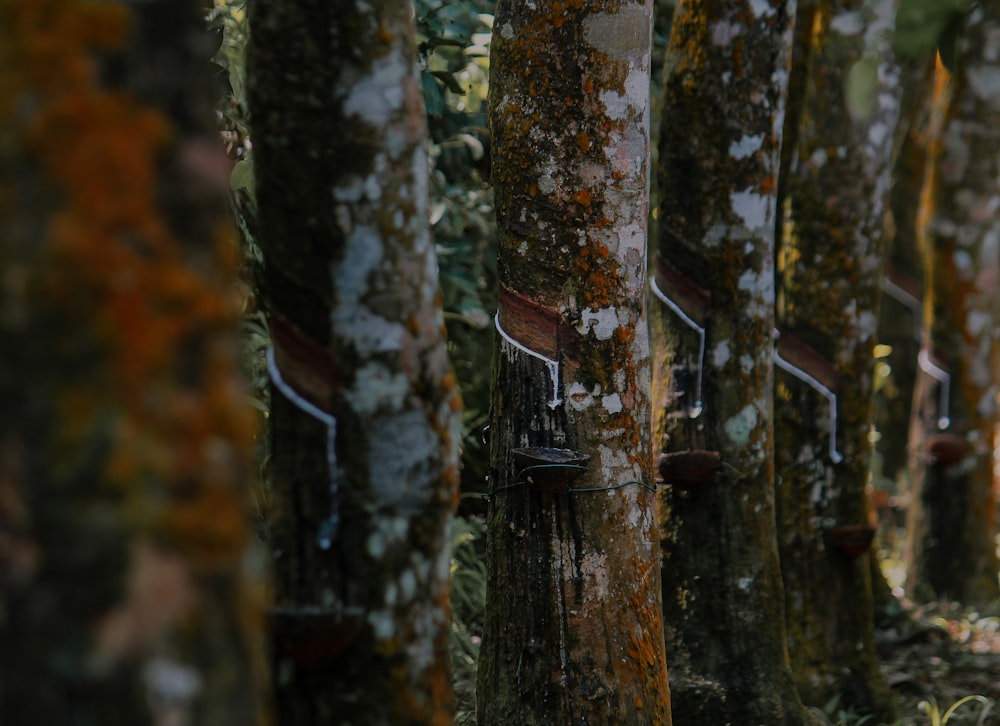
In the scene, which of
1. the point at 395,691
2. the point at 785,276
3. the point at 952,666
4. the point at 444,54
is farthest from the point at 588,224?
the point at 952,666

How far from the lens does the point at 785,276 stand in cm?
650

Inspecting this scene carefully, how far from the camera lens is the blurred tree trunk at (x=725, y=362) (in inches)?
199

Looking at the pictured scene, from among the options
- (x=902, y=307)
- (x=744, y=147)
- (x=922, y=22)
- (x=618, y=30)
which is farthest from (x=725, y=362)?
(x=902, y=307)

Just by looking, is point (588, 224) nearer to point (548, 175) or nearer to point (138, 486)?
point (548, 175)

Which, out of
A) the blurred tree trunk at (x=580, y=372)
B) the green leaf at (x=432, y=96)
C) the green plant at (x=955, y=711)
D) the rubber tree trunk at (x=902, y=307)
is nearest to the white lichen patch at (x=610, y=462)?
the blurred tree trunk at (x=580, y=372)

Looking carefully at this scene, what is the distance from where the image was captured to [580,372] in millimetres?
3986

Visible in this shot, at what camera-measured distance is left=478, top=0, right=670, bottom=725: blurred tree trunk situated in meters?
3.94

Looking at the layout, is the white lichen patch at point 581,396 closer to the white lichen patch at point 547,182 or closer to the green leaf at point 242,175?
the white lichen patch at point 547,182

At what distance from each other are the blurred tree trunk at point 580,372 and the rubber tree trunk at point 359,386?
1.52 metres

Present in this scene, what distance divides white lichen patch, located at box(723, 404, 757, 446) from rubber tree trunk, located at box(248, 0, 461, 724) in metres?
2.83

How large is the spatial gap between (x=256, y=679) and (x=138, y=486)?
344 mm

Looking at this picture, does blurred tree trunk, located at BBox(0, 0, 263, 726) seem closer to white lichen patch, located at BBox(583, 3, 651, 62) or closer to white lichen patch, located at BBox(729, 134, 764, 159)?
white lichen patch, located at BBox(583, 3, 651, 62)

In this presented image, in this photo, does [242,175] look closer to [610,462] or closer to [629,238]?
[629,238]

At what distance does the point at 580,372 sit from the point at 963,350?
200 inches
